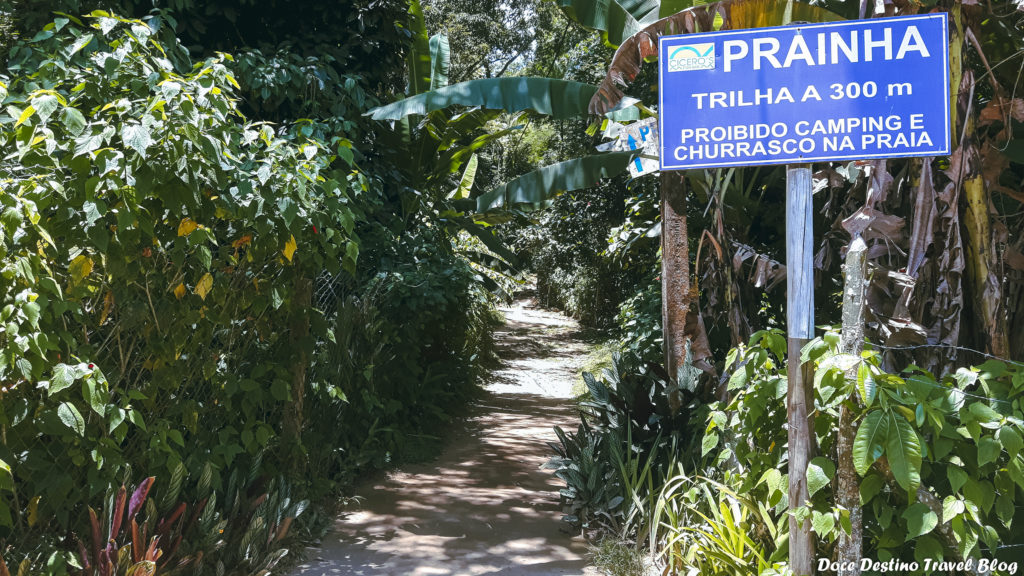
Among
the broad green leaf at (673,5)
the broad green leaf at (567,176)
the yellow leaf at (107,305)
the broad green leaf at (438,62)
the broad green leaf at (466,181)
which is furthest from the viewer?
the broad green leaf at (466,181)

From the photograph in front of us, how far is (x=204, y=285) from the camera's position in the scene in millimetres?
3492

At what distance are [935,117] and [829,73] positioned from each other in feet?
1.21

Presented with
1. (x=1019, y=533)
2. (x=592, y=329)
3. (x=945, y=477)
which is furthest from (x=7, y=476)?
(x=592, y=329)

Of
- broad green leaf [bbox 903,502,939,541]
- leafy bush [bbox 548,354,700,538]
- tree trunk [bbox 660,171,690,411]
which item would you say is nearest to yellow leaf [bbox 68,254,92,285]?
leafy bush [bbox 548,354,700,538]

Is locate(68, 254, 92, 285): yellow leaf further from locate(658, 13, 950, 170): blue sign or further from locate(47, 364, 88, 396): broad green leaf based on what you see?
locate(658, 13, 950, 170): blue sign

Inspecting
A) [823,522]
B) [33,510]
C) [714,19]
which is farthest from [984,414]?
[33,510]

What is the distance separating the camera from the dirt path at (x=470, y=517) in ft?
14.6

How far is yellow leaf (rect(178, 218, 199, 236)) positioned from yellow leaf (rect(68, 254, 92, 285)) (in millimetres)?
393

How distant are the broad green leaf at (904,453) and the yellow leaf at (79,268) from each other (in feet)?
10.3

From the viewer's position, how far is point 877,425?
235cm

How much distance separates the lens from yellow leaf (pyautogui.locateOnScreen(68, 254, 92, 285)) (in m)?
3.04

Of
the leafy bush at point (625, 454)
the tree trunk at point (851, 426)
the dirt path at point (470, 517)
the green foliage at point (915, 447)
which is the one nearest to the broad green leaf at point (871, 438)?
the green foliage at point (915, 447)

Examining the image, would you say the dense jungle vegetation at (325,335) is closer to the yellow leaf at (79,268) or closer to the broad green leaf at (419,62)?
the yellow leaf at (79,268)

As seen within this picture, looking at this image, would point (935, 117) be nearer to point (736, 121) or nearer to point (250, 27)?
point (736, 121)
